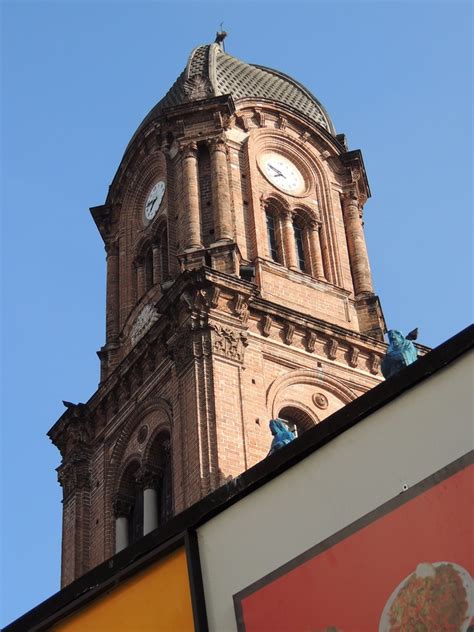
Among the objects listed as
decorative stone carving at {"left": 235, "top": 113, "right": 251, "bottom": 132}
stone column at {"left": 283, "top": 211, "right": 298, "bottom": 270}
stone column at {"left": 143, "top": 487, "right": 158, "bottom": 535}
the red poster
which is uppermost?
decorative stone carving at {"left": 235, "top": 113, "right": 251, "bottom": 132}

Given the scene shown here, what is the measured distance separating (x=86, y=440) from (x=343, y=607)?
2361cm

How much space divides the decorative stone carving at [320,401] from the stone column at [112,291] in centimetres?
743

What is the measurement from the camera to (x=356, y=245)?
37656mm

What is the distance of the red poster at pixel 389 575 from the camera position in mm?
10617

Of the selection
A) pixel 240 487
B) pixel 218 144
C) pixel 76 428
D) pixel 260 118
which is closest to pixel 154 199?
pixel 218 144

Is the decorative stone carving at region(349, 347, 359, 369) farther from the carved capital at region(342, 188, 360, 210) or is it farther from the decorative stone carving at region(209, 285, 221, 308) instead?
the carved capital at region(342, 188, 360, 210)

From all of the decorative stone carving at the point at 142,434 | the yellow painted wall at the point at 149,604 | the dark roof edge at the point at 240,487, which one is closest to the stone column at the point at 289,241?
the decorative stone carving at the point at 142,434

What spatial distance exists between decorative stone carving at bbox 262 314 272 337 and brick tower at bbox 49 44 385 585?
0.04 m

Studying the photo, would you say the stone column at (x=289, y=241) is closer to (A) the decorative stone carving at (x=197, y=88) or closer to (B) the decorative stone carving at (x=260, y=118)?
(B) the decorative stone carving at (x=260, y=118)

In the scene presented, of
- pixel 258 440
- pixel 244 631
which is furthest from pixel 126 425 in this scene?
pixel 244 631

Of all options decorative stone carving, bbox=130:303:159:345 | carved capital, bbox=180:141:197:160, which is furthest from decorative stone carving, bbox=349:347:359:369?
carved capital, bbox=180:141:197:160

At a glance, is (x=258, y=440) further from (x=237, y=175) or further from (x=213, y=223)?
(x=237, y=175)

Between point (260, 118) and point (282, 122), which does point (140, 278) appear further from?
point (282, 122)

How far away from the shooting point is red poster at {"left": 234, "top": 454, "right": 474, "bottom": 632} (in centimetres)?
1062
